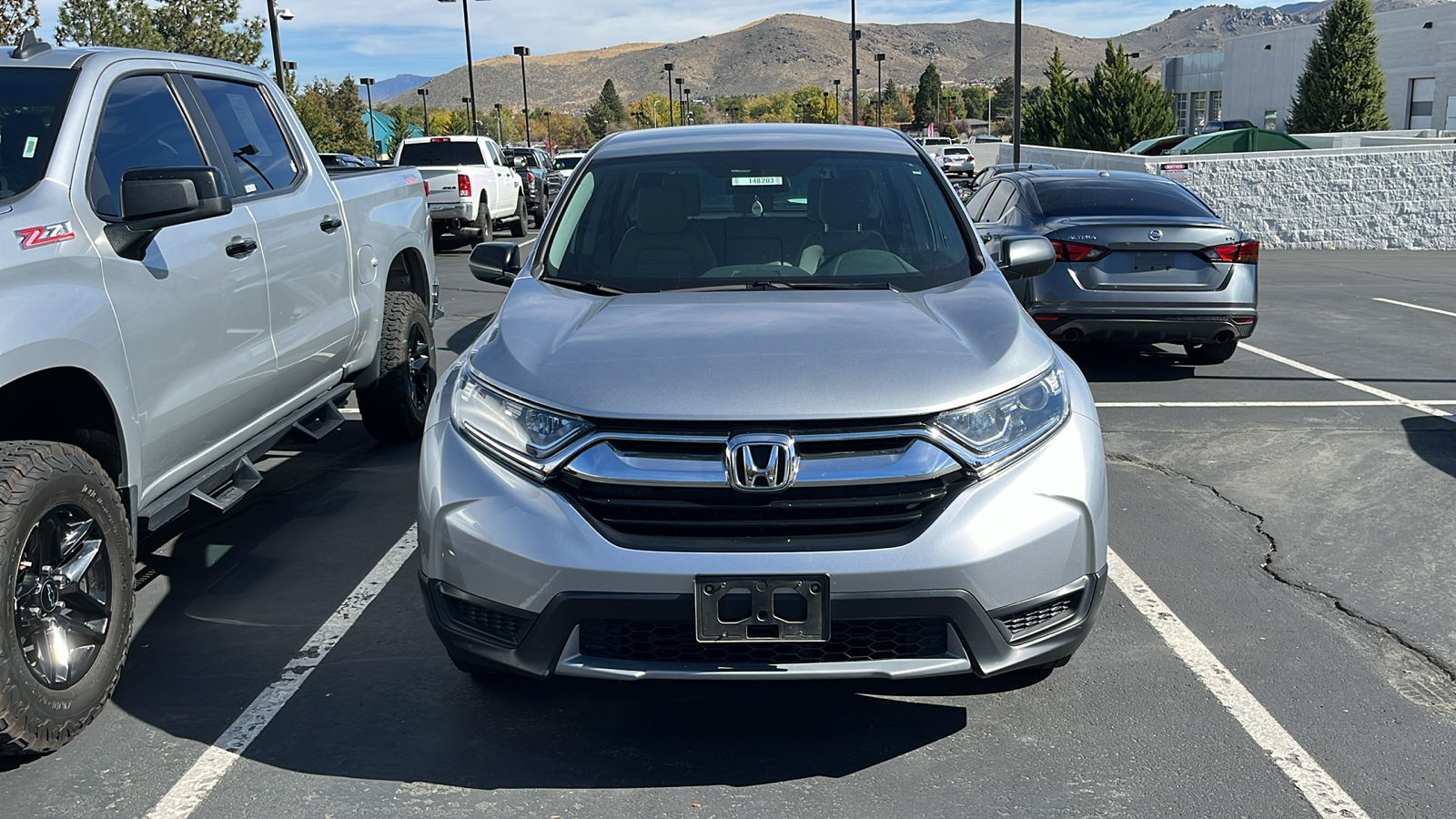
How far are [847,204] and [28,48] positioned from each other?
2.92 m

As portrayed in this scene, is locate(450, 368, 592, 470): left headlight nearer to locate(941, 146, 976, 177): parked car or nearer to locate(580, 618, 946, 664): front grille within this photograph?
locate(580, 618, 946, 664): front grille

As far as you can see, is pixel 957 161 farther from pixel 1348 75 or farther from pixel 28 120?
pixel 28 120

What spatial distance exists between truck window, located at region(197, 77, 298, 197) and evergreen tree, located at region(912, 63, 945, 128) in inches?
4477

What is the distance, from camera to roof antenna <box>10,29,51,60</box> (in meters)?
4.35

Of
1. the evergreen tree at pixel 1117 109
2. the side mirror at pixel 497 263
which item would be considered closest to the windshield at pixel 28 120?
the side mirror at pixel 497 263

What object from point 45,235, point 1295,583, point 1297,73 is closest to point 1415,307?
point 1295,583

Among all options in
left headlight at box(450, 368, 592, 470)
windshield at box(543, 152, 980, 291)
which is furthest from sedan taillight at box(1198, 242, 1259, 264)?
left headlight at box(450, 368, 592, 470)

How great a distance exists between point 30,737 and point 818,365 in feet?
7.47

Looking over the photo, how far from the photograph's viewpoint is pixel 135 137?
4.45 m

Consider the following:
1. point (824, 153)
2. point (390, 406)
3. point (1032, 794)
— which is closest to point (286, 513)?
point (390, 406)

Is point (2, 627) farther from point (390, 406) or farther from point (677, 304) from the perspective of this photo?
point (390, 406)

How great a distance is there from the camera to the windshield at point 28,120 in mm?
3920

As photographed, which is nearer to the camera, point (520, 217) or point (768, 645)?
point (768, 645)

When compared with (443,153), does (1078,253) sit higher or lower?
lower
